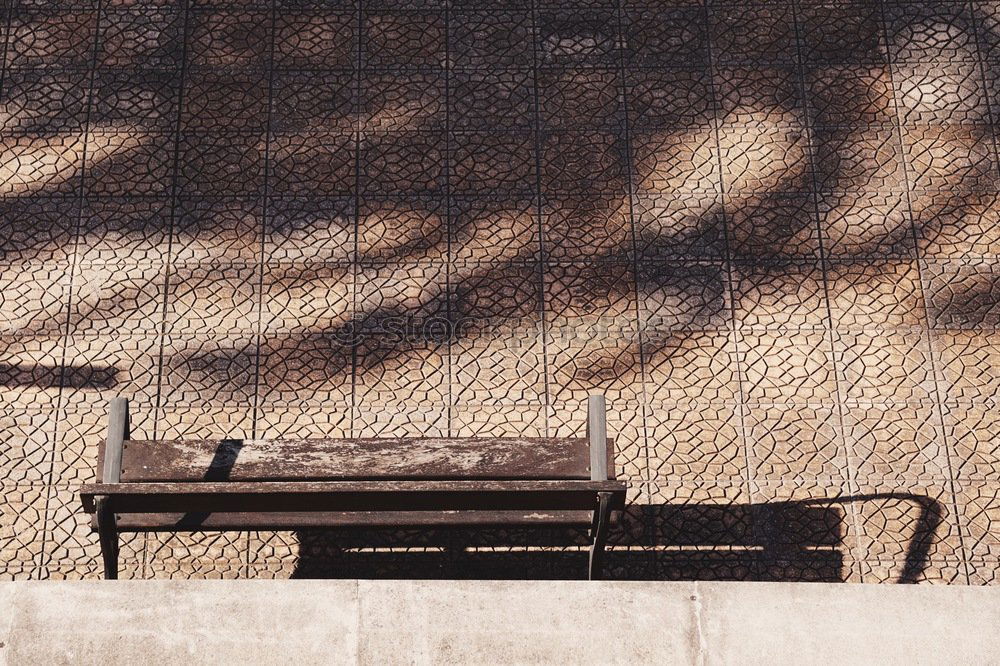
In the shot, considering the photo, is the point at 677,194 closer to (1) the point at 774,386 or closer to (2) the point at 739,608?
(1) the point at 774,386

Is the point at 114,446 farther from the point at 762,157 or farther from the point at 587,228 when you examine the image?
the point at 762,157

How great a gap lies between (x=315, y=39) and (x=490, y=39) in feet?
2.62

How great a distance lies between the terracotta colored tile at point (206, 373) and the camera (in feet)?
13.8

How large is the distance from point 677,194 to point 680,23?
948 mm

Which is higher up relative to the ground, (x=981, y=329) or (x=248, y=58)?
(x=248, y=58)

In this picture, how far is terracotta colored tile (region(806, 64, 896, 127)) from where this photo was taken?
4.84 meters

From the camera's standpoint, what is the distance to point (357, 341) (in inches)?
171

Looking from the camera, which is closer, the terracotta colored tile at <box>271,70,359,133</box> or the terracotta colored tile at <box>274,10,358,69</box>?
the terracotta colored tile at <box>271,70,359,133</box>

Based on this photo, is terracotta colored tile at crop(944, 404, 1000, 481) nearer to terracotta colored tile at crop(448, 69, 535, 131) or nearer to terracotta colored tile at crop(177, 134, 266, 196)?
terracotta colored tile at crop(448, 69, 535, 131)

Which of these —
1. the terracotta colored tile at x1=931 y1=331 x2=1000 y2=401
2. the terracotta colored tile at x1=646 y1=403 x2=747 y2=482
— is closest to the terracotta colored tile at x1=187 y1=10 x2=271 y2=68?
the terracotta colored tile at x1=646 y1=403 x2=747 y2=482

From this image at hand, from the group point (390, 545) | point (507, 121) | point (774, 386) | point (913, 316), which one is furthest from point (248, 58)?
point (913, 316)

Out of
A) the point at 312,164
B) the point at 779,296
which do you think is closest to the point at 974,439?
the point at 779,296

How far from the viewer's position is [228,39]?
5.03m

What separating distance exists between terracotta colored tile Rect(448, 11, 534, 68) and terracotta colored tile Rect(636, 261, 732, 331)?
1210 millimetres
